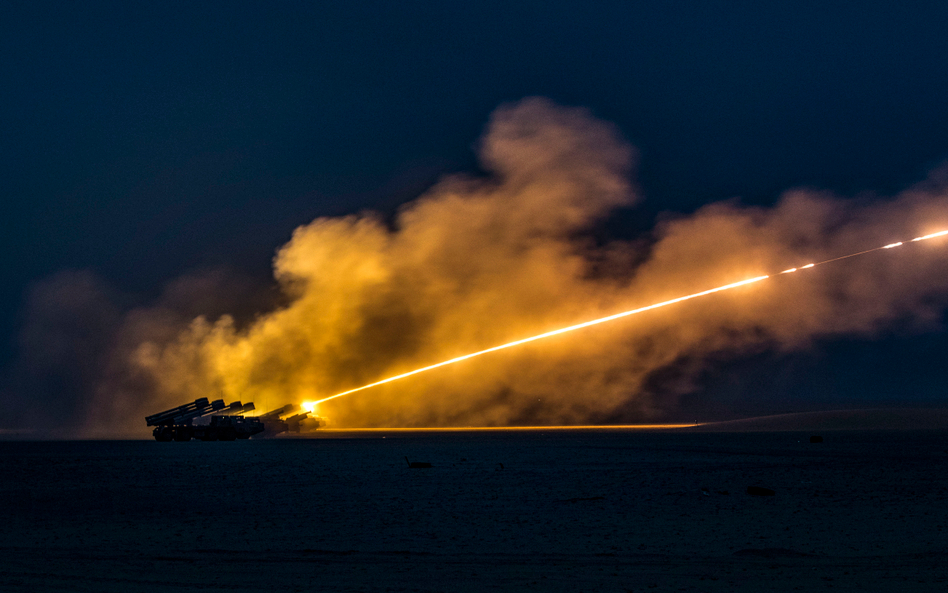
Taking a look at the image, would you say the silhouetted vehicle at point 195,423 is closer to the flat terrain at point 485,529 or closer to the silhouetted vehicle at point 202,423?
the silhouetted vehicle at point 202,423

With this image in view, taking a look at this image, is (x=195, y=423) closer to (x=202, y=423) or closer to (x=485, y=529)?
(x=202, y=423)

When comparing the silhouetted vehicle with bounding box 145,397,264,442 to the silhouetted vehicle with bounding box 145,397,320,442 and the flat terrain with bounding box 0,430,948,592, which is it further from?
the flat terrain with bounding box 0,430,948,592

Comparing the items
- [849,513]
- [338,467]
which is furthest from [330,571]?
[338,467]

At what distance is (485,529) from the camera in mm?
20594

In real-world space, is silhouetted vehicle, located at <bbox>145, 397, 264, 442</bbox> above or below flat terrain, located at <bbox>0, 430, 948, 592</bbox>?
above

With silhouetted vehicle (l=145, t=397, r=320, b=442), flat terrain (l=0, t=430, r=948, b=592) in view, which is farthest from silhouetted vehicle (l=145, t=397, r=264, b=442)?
flat terrain (l=0, t=430, r=948, b=592)

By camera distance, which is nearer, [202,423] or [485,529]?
[485,529]

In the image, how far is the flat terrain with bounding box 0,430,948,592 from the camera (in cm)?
1462

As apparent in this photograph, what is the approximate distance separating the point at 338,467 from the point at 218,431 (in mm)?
47321

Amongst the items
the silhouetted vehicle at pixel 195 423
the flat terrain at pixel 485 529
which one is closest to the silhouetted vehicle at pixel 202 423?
the silhouetted vehicle at pixel 195 423

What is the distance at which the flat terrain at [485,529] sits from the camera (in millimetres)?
14617

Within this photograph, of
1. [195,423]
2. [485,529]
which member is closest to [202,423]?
[195,423]

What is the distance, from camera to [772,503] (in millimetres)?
24797

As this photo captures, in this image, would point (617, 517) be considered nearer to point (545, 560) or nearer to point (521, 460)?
point (545, 560)
